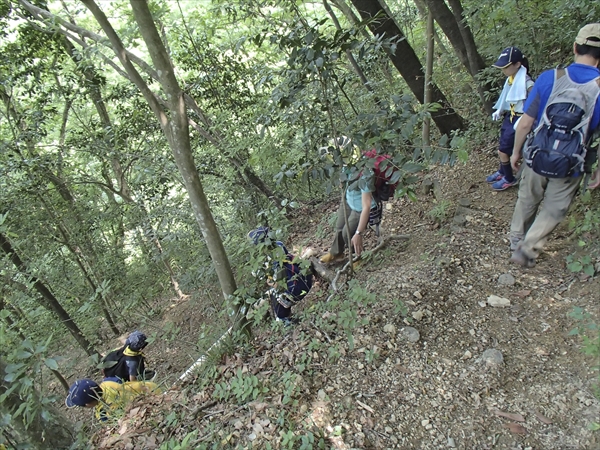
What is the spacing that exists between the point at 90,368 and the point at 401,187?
26.2ft

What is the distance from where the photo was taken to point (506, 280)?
346 cm

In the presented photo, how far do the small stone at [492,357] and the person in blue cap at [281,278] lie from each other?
1632 millimetres

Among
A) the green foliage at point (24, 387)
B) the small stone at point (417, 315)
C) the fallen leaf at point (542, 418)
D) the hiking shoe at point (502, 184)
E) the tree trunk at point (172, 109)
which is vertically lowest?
the fallen leaf at point (542, 418)

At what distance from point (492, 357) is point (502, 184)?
2795 mm

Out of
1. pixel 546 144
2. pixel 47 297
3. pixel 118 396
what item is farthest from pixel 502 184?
pixel 47 297

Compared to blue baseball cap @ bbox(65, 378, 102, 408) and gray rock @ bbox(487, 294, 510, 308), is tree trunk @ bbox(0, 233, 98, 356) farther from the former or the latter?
gray rock @ bbox(487, 294, 510, 308)

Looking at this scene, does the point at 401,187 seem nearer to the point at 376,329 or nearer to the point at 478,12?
the point at 376,329

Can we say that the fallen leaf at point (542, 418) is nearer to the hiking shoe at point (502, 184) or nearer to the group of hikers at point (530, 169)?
the group of hikers at point (530, 169)

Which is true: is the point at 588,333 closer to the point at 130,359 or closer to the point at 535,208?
the point at 535,208

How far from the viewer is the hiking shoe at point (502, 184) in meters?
4.74

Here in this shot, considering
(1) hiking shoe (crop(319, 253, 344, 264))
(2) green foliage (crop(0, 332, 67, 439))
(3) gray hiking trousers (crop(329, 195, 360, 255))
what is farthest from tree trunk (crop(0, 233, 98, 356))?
(3) gray hiking trousers (crop(329, 195, 360, 255))

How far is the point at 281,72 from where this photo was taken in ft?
10.8

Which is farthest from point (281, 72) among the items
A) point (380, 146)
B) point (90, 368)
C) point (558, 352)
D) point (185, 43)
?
point (90, 368)

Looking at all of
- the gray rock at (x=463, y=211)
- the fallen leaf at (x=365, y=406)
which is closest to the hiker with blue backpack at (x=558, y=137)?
the gray rock at (x=463, y=211)
